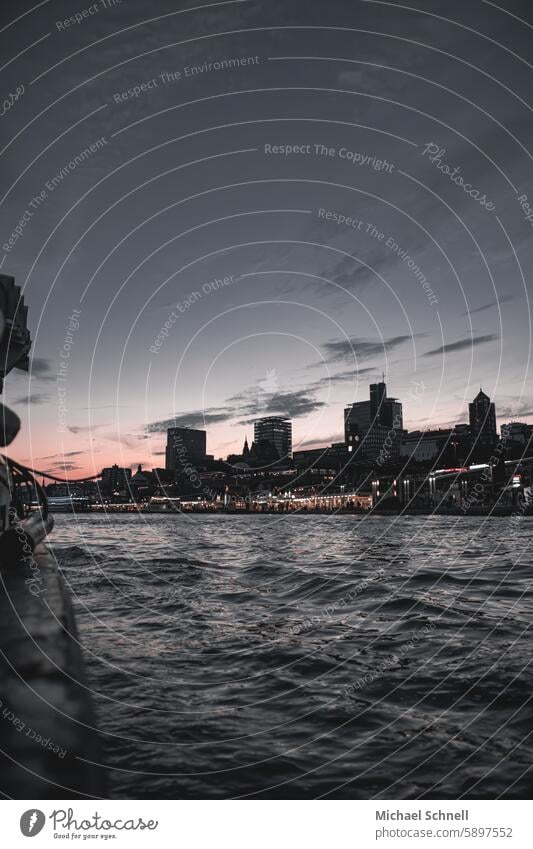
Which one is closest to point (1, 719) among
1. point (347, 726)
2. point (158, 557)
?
point (347, 726)

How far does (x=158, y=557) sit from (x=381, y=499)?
542 feet

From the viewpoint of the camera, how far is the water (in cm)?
663

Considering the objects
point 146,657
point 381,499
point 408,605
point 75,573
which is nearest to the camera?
point 146,657

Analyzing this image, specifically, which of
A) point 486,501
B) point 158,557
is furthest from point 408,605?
point 486,501

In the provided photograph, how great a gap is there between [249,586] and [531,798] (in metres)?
18.4

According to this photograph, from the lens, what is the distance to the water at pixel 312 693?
→ 6.63 meters

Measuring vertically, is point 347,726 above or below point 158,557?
above

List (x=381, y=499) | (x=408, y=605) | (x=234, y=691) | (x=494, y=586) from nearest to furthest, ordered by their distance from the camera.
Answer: (x=234, y=691), (x=408, y=605), (x=494, y=586), (x=381, y=499)

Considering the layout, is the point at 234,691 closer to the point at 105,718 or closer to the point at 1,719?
the point at 105,718

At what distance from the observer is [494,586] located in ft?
75.6

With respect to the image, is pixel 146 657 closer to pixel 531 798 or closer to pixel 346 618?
pixel 346 618

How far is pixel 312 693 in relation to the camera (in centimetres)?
966

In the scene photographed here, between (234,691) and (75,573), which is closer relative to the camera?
→ (234,691)

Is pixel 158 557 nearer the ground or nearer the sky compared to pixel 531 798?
nearer the ground
